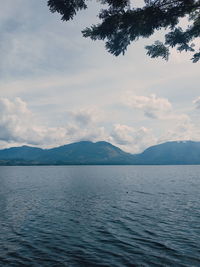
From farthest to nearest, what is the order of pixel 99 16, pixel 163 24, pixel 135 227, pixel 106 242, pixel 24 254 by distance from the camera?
pixel 135 227 → pixel 106 242 → pixel 24 254 → pixel 163 24 → pixel 99 16

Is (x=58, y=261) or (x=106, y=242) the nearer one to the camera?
(x=58, y=261)

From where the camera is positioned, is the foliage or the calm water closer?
the foliage

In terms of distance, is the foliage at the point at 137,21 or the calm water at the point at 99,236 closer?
the foliage at the point at 137,21

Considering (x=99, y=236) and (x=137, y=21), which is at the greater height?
(x=137, y=21)

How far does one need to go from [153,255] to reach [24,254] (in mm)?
13727

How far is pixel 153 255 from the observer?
21938 millimetres

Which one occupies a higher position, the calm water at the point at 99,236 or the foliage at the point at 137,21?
the foliage at the point at 137,21

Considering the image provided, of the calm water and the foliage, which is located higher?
the foliage

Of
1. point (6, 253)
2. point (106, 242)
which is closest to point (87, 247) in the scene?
point (106, 242)

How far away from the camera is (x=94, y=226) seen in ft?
107

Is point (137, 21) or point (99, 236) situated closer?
point (137, 21)

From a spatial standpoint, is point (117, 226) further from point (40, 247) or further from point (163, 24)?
point (163, 24)

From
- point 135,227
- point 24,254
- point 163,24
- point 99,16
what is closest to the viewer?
point 99,16

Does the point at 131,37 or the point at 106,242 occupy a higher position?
the point at 131,37
